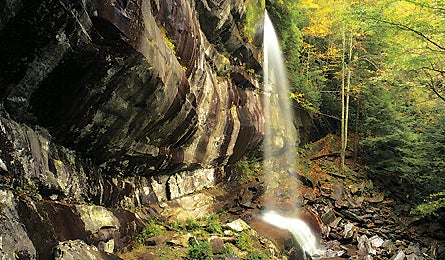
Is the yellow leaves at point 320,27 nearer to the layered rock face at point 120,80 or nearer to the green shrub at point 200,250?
the layered rock face at point 120,80

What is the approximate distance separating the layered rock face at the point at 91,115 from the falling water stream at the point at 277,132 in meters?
5.91

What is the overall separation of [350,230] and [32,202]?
11958 mm

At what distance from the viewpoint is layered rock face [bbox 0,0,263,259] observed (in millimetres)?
4465

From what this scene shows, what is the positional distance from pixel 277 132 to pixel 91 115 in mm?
12197

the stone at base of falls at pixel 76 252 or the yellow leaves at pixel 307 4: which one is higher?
the yellow leaves at pixel 307 4

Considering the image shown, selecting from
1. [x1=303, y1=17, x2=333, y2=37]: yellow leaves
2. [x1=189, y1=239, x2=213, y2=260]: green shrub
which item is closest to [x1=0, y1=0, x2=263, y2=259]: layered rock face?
[x1=189, y1=239, x2=213, y2=260]: green shrub

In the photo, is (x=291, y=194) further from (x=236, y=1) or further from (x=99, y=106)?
(x=99, y=106)

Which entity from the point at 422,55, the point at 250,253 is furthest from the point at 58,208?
the point at 422,55

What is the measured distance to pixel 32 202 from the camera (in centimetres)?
468

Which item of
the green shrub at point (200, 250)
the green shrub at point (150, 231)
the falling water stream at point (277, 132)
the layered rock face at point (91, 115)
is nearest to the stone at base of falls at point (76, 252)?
the layered rock face at point (91, 115)

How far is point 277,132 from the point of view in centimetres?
1695

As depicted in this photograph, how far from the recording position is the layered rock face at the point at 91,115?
14.6 ft

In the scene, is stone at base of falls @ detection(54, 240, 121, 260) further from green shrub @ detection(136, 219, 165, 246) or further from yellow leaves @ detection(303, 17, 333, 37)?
yellow leaves @ detection(303, 17, 333, 37)

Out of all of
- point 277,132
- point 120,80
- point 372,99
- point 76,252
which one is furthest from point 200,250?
point 372,99
